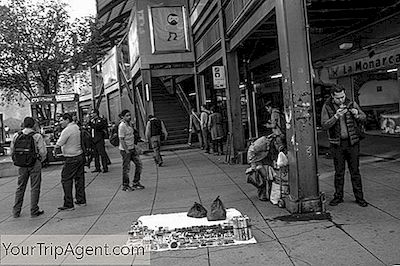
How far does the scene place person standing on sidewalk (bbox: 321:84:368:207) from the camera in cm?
→ 696

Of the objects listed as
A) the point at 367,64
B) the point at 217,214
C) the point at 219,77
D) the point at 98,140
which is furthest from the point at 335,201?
the point at 367,64

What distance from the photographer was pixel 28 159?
7.94 metres

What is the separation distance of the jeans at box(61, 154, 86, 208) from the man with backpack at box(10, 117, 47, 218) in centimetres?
50

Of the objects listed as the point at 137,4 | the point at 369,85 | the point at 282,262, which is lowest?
the point at 282,262

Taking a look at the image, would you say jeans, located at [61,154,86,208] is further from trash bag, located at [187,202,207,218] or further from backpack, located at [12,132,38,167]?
trash bag, located at [187,202,207,218]

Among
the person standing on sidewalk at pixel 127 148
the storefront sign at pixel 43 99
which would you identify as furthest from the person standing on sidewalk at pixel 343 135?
the storefront sign at pixel 43 99

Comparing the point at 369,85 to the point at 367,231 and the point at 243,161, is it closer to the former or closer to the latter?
the point at 243,161

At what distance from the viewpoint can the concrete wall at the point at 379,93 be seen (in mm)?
15797

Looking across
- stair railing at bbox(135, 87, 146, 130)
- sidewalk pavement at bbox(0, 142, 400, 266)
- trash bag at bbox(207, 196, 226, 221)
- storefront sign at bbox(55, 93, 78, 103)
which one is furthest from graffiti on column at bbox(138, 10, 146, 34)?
trash bag at bbox(207, 196, 226, 221)

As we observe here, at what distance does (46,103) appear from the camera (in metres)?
25.7

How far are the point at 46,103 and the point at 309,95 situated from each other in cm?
2180

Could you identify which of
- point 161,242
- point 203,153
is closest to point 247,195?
point 161,242

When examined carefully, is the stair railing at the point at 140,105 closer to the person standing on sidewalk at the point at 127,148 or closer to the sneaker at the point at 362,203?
the person standing on sidewalk at the point at 127,148

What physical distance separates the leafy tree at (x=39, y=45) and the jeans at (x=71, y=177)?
64.7 ft
